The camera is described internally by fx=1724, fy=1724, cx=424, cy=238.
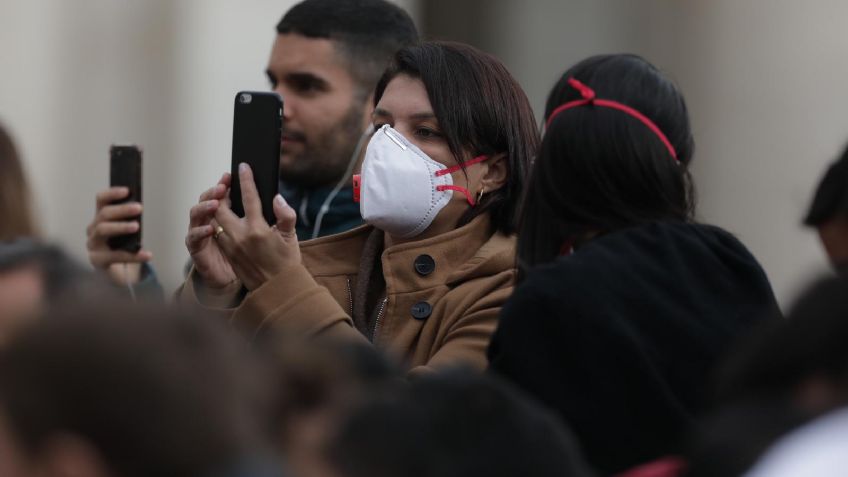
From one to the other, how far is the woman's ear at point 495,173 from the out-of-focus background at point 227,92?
14.1 feet

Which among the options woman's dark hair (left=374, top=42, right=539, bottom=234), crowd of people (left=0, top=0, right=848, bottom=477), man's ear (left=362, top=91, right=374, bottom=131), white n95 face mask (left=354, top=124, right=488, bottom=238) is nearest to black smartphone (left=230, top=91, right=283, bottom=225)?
crowd of people (left=0, top=0, right=848, bottom=477)

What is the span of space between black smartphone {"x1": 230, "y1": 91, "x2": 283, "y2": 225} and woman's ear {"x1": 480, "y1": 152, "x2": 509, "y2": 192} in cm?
51

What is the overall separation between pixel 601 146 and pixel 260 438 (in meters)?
1.45

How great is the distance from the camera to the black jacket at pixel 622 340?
10.1ft

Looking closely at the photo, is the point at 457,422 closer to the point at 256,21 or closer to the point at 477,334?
the point at 477,334

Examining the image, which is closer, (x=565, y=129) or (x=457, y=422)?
(x=457, y=422)

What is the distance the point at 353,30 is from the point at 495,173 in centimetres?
158

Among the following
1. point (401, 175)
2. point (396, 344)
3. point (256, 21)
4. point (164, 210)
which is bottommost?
point (164, 210)

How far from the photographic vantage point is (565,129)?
3352 mm

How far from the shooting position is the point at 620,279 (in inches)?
124

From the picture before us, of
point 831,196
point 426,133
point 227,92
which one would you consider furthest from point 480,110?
point 227,92

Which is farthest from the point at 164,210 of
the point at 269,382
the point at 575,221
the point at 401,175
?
the point at 269,382

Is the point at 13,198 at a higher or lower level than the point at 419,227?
higher

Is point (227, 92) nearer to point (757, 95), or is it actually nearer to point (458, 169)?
point (757, 95)
